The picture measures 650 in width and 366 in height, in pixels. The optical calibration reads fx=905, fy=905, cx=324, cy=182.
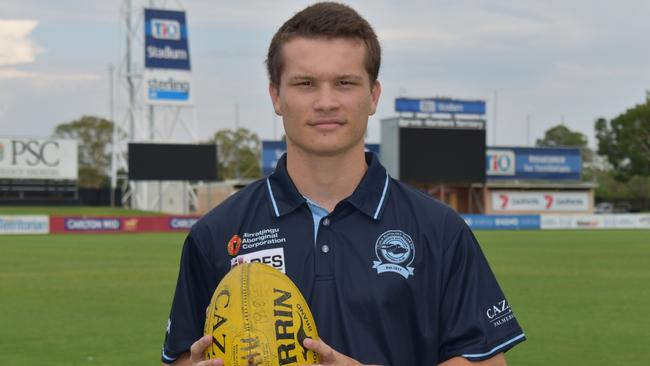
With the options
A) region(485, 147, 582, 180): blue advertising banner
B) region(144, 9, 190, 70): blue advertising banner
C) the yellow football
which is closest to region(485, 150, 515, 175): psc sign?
region(485, 147, 582, 180): blue advertising banner

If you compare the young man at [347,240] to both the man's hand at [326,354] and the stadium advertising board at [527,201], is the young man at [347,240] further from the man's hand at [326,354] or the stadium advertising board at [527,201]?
the stadium advertising board at [527,201]

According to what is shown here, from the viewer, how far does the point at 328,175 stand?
3.04m

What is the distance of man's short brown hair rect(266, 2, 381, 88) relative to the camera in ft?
9.51

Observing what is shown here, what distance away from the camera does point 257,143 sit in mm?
108062

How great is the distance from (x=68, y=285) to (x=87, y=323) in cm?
572

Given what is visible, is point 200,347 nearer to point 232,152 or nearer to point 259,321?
point 259,321

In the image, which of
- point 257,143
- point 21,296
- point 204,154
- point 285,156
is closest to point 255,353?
point 285,156

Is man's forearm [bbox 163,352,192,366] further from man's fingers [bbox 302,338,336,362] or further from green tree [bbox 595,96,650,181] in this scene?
green tree [bbox 595,96,650,181]

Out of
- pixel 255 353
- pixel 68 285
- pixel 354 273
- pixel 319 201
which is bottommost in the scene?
pixel 68 285

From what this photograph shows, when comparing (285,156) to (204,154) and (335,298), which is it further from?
(204,154)

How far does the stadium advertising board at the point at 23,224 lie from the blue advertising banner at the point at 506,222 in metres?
22.0

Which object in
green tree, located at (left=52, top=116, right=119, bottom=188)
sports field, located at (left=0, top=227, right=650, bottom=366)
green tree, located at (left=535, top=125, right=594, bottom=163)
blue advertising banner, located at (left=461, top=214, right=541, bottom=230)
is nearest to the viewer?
sports field, located at (left=0, top=227, right=650, bottom=366)

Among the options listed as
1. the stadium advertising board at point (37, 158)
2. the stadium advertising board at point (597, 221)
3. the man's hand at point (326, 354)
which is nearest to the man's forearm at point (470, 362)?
the man's hand at point (326, 354)

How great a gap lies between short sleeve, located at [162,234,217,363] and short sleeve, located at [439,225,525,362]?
2.60 ft
